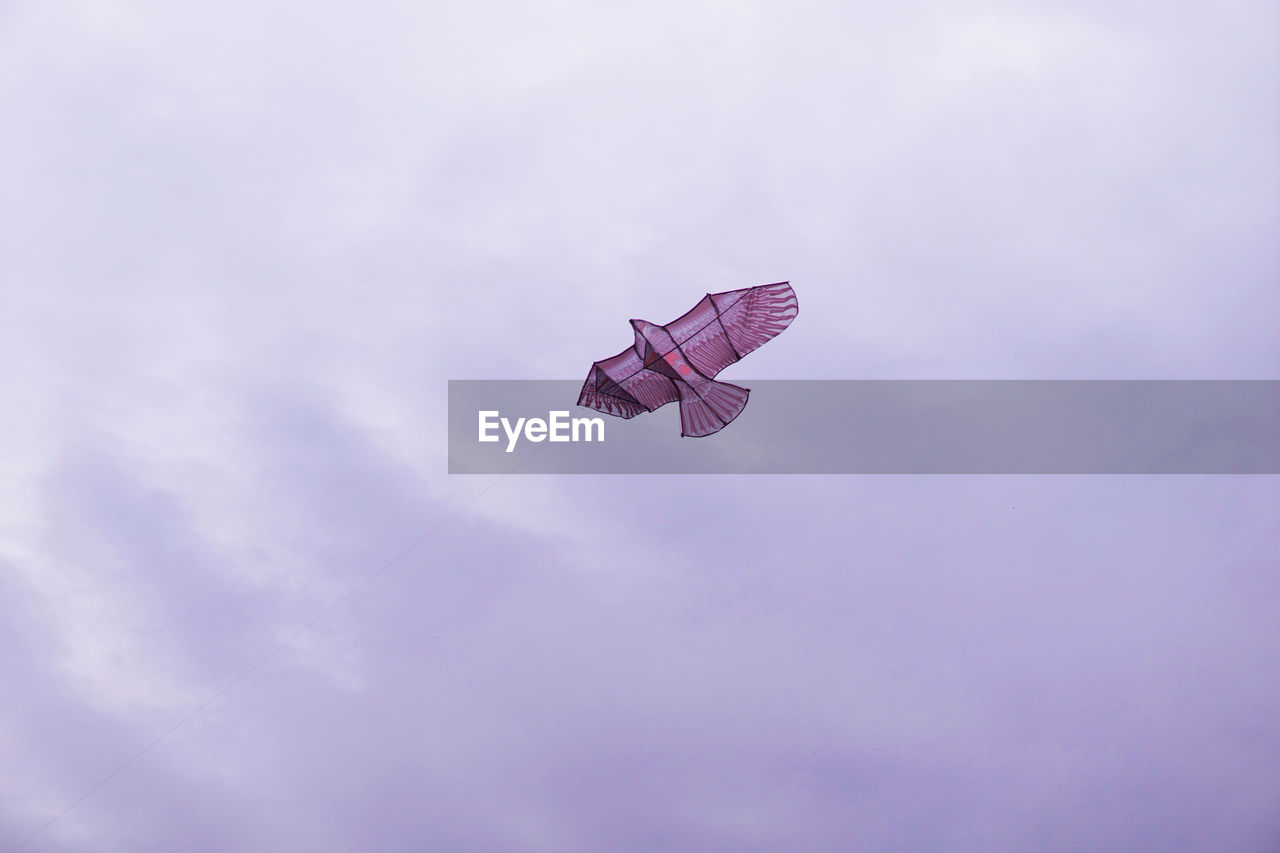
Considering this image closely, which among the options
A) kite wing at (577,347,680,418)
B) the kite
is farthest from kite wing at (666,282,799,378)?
kite wing at (577,347,680,418)

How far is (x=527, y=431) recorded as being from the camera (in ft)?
247

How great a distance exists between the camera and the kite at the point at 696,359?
7375 cm

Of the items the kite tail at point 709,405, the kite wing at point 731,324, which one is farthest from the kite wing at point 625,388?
the kite wing at point 731,324

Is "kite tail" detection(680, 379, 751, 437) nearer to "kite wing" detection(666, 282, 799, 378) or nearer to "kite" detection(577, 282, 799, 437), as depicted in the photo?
"kite" detection(577, 282, 799, 437)

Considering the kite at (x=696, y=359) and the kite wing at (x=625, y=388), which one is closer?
the kite at (x=696, y=359)

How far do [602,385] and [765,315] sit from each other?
10.2 m

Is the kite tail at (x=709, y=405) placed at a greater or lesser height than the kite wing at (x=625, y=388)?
lesser

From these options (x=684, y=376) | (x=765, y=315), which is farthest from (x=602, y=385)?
(x=765, y=315)

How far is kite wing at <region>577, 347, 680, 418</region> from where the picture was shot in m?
75.9

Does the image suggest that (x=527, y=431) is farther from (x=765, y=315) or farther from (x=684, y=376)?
(x=765, y=315)

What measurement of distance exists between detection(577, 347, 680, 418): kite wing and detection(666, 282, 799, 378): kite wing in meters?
2.81

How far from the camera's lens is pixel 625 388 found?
7656cm

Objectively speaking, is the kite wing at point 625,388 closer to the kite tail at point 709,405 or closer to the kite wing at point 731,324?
the kite tail at point 709,405

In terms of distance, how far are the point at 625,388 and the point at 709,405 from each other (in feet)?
16.1
